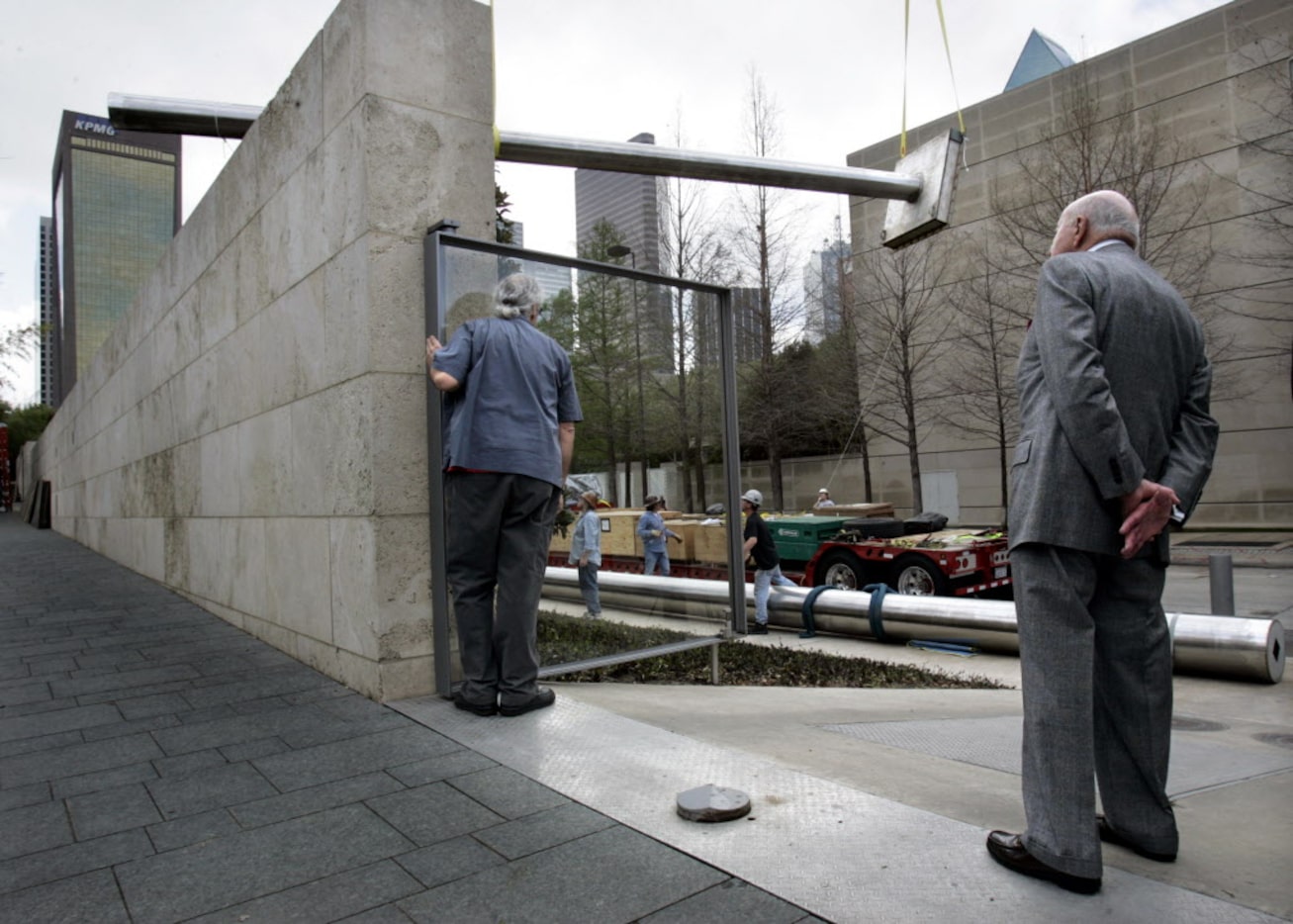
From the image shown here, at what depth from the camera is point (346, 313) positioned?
4.09 meters

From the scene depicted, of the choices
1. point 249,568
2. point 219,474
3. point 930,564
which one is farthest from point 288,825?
point 930,564

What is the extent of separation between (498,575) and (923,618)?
6.49m

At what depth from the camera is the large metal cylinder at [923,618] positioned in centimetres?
566

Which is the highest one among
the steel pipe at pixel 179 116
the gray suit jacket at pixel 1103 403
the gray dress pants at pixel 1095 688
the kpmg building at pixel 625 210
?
the kpmg building at pixel 625 210

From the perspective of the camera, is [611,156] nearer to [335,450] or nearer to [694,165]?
[694,165]

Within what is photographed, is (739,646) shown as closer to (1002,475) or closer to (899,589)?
(899,589)

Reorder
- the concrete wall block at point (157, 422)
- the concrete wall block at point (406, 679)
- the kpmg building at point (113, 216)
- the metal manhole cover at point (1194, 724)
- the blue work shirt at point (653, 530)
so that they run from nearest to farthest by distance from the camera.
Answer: the concrete wall block at point (406, 679) < the metal manhole cover at point (1194, 724) < the blue work shirt at point (653, 530) < the concrete wall block at point (157, 422) < the kpmg building at point (113, 216)

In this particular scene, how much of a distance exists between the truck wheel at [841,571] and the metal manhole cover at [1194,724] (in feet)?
20.4

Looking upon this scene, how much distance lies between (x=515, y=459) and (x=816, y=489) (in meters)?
29.2

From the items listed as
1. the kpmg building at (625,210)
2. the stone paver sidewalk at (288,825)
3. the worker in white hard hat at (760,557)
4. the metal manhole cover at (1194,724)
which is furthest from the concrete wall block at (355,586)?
the worker in white hard hat at (760,557)

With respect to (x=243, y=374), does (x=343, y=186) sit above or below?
above

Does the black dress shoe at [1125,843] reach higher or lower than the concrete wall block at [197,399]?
lower

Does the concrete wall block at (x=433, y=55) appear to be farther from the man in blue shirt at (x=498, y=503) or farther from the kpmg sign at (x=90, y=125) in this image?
the kpmg sign at (x=90, y=125)

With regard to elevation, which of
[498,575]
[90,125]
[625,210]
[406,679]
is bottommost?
[406,679]
